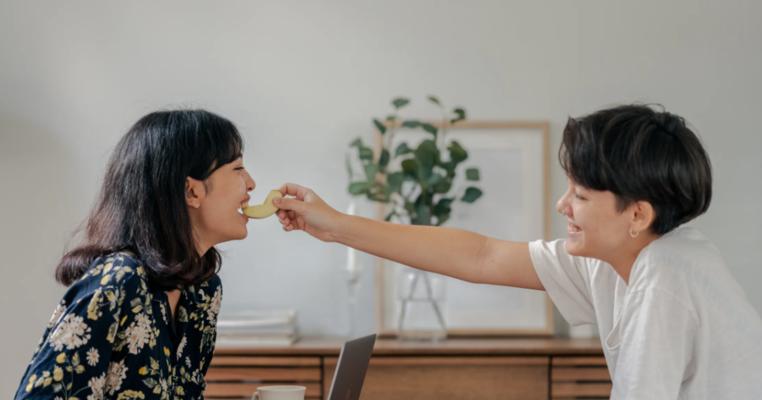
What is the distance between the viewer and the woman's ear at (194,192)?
184 cm

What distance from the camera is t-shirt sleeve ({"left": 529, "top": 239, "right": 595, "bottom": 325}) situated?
2066mm

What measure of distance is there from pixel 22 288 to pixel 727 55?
280 centimetres

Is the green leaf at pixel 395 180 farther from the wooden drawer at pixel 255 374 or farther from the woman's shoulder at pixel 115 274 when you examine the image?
the woman's shoulder at pixel 115 274

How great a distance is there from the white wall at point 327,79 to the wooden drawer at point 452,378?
46 cm

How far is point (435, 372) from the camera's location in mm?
3125

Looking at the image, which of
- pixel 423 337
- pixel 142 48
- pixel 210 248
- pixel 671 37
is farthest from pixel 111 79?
pixel 671 37

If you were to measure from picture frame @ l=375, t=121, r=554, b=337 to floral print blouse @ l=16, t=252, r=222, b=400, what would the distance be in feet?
5.94

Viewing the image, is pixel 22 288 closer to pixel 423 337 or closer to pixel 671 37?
pixel 423 337

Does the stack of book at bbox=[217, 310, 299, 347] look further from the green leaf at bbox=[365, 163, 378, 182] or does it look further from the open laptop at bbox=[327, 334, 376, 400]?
the open laptop at bbox=[327, 334, 376, 400]

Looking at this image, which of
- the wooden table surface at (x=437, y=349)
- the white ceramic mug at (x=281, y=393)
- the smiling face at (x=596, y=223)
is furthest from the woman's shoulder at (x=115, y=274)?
the wooden table surface at (x=437, y=349)

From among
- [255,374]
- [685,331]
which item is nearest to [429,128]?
[255,374]

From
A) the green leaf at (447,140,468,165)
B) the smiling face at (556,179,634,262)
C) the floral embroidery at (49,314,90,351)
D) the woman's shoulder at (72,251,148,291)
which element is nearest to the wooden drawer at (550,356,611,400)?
the green leaf at (447,140,468,165)

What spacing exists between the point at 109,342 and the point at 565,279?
101cm

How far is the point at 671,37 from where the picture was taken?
361 cm
